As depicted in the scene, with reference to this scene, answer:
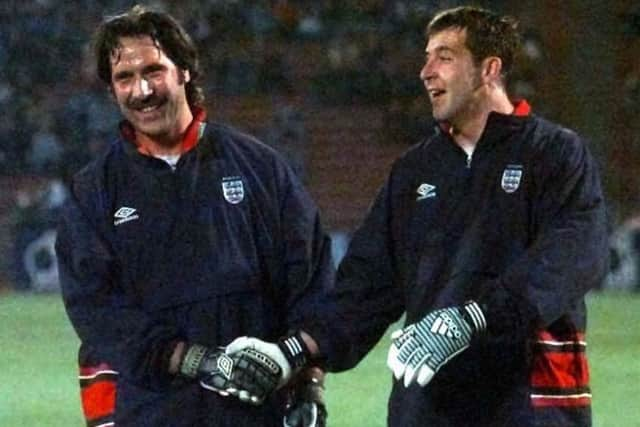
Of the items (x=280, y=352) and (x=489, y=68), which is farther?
(x=489, y=68)

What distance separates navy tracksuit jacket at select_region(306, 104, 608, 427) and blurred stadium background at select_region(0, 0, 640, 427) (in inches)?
423

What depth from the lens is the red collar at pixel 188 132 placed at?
15.2ft

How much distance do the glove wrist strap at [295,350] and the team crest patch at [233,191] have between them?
37 centimetres

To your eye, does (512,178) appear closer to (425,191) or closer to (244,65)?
(425,191)

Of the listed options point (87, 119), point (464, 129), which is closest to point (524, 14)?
point (87, 119)

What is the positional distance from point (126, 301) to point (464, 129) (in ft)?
3.14

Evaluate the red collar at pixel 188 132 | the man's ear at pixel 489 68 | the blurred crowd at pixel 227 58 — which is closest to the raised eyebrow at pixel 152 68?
the red collar at pixel 188 132

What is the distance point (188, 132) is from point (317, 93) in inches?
670

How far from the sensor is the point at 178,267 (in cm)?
453

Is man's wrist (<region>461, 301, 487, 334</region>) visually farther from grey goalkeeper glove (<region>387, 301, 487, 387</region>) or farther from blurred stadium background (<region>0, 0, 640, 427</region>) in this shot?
blurred stadium background (<region>0, 0, 640, 427</region>)

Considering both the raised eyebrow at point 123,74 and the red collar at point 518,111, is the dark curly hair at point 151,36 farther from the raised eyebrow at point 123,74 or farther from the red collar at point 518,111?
the red collar at point 518,111

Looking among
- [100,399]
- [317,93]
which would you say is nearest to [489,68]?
[100,399]

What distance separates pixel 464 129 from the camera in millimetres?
4570

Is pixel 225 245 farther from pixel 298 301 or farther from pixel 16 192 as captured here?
pixel 16 192
